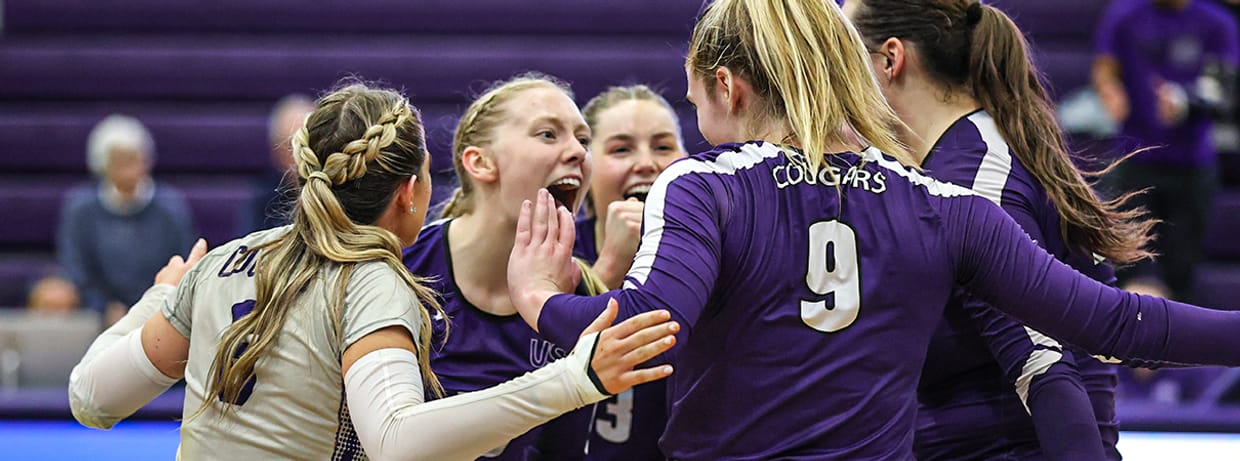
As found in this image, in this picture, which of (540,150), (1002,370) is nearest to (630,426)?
(540,150)

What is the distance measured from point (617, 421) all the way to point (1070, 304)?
4.43 ft

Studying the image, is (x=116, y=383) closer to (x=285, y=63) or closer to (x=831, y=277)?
(x=831, y=277)

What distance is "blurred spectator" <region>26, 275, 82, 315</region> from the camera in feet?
22.6

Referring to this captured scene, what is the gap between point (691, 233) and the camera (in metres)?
1.91

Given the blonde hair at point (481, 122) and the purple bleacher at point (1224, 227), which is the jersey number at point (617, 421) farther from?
the purple bleacher at point (1224, 227)

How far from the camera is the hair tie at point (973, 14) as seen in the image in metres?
2.54

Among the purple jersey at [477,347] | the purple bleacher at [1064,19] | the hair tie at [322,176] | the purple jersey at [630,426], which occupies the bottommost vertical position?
→ the purple jersey at [630,426]

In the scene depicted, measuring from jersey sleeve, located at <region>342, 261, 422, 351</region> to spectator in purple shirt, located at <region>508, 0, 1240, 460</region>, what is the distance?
0.21m

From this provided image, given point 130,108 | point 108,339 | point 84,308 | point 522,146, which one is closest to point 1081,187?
point 522,146

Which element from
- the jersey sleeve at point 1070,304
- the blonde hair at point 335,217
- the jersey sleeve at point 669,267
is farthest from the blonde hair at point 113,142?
the jersey sleeve at point 1070,304

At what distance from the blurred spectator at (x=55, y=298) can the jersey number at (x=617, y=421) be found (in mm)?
4610

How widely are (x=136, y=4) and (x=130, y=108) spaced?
0.75m

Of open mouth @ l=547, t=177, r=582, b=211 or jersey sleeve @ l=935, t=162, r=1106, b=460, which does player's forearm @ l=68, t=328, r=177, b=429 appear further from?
jersey sleeve @ l=935, t=162, r=1106, b=460

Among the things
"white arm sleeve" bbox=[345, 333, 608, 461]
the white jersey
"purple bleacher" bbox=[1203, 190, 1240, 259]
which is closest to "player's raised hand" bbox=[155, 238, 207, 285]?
the white jersey
